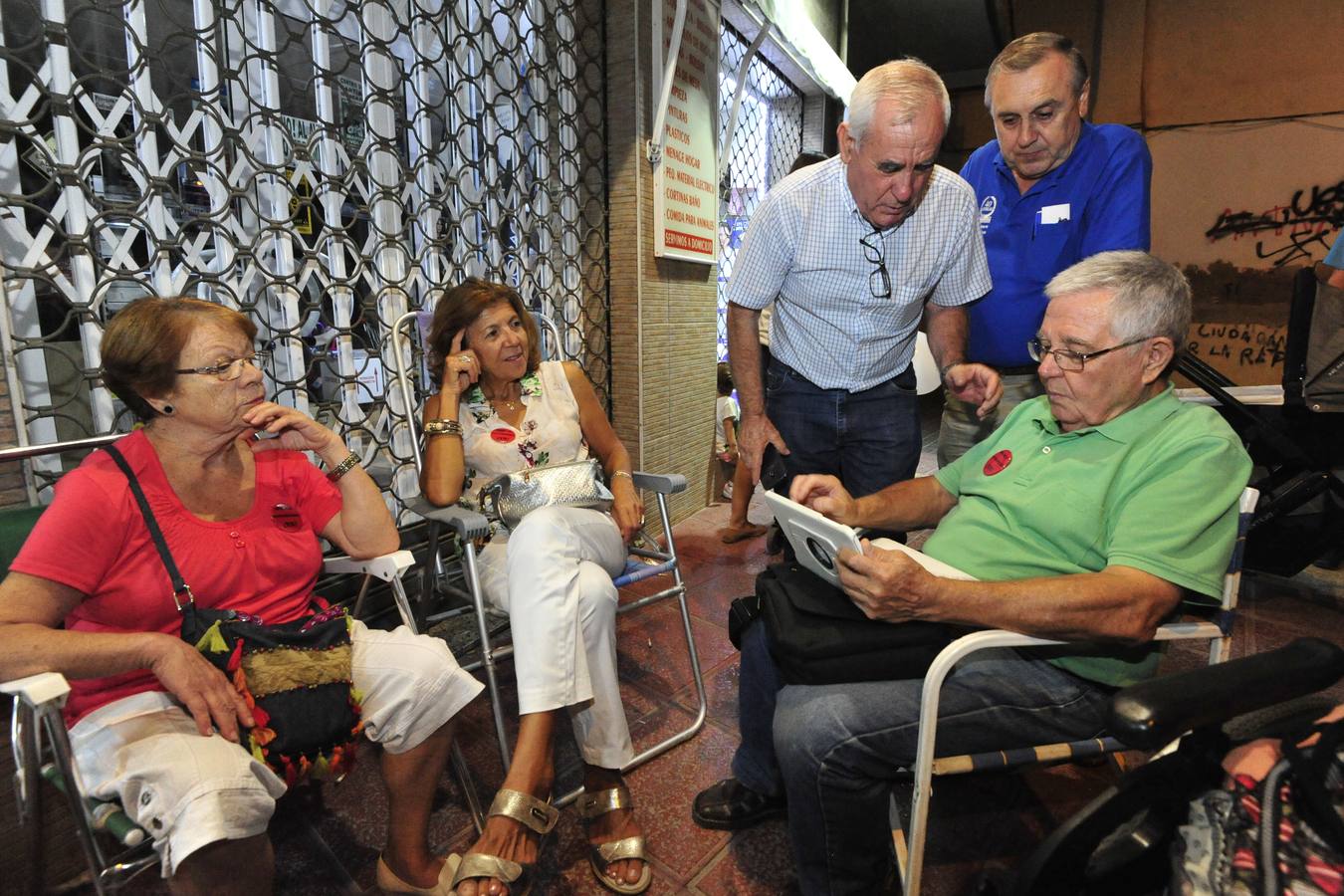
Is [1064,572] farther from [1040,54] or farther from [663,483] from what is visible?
[1040,54]

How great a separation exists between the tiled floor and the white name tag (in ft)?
4.51

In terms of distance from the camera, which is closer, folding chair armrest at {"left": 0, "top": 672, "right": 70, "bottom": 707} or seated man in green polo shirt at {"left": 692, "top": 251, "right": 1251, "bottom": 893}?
folding chair armrest at {"left": 0, "top": 672, "right": 70, "bottom": 707}

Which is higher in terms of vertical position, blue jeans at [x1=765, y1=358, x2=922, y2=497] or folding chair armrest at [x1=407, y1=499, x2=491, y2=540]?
blue jeans at [x1=765, y1=358, x2=922, y2=497]

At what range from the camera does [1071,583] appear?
1146mm

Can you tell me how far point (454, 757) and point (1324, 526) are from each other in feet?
11.3

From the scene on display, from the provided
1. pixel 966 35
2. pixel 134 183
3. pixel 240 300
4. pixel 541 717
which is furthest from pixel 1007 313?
pixel 966 35

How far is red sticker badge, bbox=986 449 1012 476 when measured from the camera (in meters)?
1.46

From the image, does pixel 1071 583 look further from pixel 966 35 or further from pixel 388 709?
pixel 966 35

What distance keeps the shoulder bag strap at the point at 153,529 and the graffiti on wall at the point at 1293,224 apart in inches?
277

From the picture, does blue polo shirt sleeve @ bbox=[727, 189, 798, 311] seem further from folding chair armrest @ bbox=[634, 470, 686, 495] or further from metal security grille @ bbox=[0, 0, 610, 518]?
metal security grille @ bbox=[0, 0, 610, 518]

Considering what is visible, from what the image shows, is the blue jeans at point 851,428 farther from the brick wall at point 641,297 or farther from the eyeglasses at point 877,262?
the brick wall at point 641,297

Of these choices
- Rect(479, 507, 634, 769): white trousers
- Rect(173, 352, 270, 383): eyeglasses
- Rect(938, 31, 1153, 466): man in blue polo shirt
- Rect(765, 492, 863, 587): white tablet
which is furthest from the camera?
Rect(938, 31, 1153, 466): man in blue polo shirt

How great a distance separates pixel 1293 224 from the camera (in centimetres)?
522

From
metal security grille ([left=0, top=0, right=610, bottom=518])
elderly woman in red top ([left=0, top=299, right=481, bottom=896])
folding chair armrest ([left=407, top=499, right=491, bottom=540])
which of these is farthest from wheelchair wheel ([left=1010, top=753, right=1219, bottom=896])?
metal security grille ([left=0, top=0, right=610, bottom=518])
